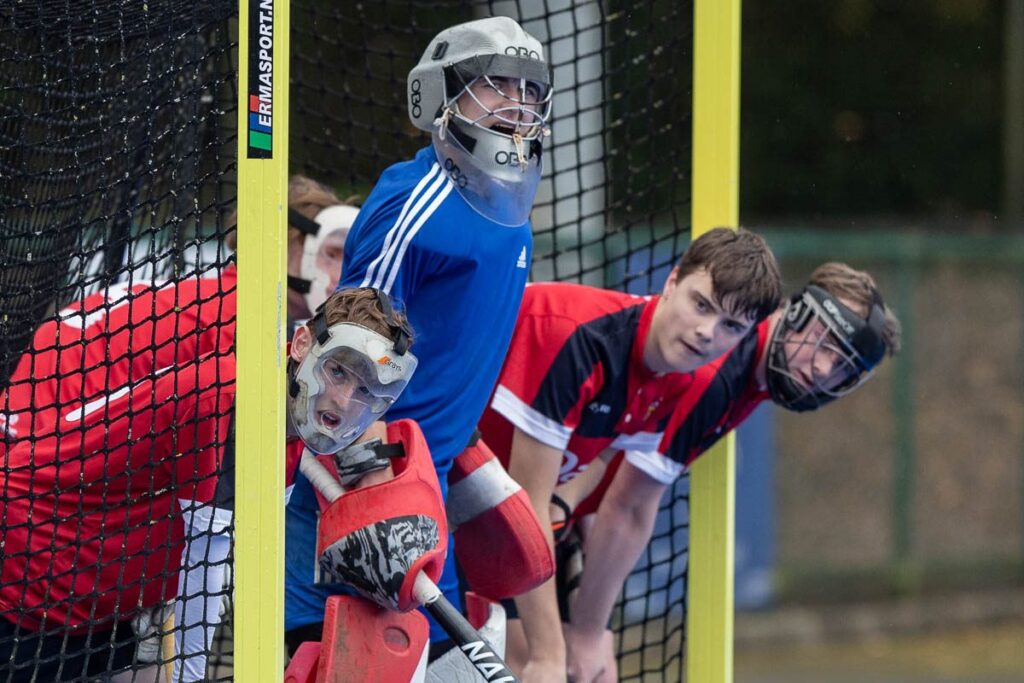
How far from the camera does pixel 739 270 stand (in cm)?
410

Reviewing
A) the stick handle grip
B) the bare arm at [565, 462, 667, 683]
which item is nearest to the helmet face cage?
the stick handle grip

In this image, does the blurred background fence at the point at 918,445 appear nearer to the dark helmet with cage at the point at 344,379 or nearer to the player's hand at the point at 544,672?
the player's hand at the point at 544,672

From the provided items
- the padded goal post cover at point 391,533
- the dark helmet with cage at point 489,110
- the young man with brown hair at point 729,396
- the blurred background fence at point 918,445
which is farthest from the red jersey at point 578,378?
the blurred background fence at point 918,445

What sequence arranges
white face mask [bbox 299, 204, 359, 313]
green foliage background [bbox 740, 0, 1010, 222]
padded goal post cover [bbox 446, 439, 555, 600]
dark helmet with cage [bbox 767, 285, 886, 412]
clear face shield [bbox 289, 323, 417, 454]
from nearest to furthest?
clear face shield [bbox 289, 323, 417, 454] < padded goal post cover [bbox 446, 439, 555, 600] < dark helmet with cage [bbox 767, 285, 886, 412] < white face mask [bbox 299, 204, 359, 313] < green foliage background [bbox 740, 0, 1010, 222]

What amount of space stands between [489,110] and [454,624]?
113 cm

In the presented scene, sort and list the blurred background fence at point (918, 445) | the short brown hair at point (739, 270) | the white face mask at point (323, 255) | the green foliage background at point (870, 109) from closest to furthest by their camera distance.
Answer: the short brown hair at point (739, 270), the white face mask at point (323, 255), the blurred background fence at point (918, 445), the green foliage background at point (870, 109)

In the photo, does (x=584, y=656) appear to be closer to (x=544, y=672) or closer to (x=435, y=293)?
(x=544, y=672)

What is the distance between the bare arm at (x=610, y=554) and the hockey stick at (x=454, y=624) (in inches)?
40.3

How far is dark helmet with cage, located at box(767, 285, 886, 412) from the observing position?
14.4ft

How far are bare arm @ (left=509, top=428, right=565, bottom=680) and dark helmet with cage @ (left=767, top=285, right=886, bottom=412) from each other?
67cm

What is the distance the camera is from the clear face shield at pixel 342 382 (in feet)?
11.0

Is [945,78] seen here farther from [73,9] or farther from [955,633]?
[73,9]

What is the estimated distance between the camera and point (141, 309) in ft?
14.2

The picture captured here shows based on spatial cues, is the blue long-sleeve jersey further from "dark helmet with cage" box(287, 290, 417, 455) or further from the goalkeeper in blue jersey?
"dark helmet with cage" box(287, 290, 417, 455)
